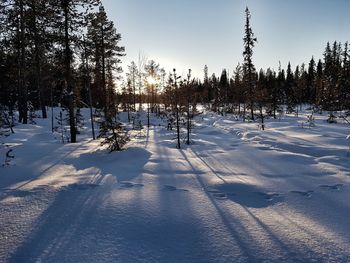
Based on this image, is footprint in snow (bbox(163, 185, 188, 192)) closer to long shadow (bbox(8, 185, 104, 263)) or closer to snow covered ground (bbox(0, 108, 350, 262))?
snow covered ground (bbox(0, 108, 350, 262))

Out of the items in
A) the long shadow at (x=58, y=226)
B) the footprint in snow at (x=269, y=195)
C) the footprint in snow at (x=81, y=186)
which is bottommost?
the footprint in snow at (x=269, y=195)

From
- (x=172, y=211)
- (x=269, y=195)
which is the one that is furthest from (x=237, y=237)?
(x=269, y=195)

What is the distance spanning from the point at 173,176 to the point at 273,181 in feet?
8.29

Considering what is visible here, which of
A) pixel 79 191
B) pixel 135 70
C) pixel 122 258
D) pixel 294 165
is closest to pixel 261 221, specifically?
pixel 122 258

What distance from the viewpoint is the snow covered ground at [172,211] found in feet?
12.5

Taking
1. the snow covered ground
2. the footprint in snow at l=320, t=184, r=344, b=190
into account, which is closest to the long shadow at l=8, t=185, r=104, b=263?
the snow covered ground

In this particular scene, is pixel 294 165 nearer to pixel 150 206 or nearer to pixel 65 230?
pixel 150 206

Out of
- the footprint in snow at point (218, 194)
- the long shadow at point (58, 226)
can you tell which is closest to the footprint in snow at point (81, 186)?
the long shadow at point (58, 226)

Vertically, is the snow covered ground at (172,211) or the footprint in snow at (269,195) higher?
the snow covered ground at (172,211)

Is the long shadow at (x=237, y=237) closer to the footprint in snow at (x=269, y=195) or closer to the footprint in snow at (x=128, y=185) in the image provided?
the footprint in snow at (x=269, y=195)

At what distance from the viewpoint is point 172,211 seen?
16.6 ft

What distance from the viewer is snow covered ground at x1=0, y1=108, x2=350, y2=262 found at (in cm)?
381

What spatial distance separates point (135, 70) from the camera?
4894cm

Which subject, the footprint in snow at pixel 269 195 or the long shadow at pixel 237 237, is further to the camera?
the footprint in snow at pixel 269 195
